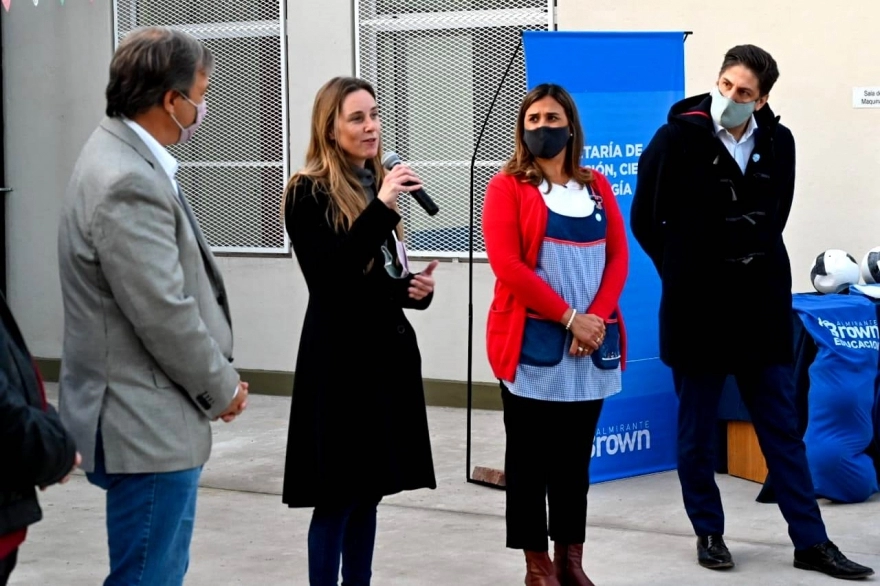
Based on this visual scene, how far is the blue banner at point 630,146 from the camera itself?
580 cm

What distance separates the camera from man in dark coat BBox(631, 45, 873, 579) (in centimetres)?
470

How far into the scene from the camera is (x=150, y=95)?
114 inches

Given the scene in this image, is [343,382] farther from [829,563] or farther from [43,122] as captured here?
[43,122]

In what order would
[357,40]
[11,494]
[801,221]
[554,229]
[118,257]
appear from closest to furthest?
1. [11,494]
2. [118,257]
3. [554,229]
4. [801,221]
5. [357,40]

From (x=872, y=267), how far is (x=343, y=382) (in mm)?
3313

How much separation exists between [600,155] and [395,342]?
235cm

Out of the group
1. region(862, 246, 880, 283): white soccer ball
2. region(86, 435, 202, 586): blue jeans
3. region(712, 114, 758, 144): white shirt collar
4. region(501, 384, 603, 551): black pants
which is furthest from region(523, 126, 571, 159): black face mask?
region(862, 246, 880, 283): white soccer ball

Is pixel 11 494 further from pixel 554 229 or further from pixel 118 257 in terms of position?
pixel 554 229

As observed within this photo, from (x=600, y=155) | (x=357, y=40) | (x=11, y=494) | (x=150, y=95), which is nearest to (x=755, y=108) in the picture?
(x=600, y=155)

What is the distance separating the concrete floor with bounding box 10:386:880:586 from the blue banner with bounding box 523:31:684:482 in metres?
0.18

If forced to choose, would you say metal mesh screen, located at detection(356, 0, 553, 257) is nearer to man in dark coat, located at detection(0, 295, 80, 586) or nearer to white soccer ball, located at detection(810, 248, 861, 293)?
white soccer ball, located at detection(810, 248, 861, 293)

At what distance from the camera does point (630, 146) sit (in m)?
5.98

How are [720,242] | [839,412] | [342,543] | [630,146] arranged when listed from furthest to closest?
1. [630,146]
2. [839,412]
3. [720,242]
4. [342,543]

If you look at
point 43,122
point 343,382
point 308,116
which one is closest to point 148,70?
point 343,382
